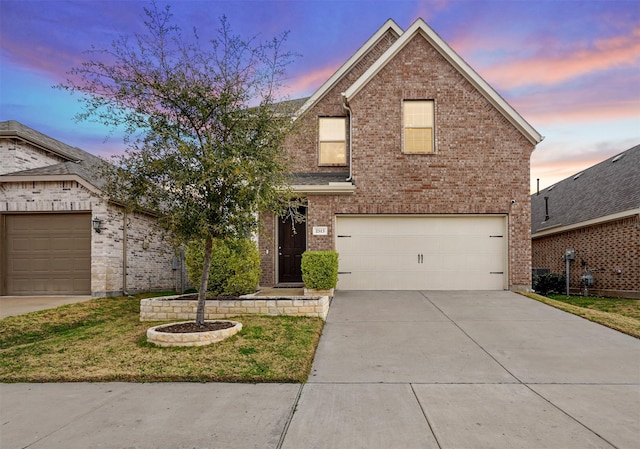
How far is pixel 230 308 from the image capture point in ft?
28.2

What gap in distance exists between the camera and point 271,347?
20.6ft

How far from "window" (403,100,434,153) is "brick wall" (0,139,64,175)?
463 inches

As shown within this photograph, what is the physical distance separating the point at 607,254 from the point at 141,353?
50.1 feet

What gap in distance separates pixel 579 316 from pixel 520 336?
101 inches

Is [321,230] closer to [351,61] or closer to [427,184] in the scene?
[427,184]

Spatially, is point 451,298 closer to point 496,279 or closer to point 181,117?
point 496,279

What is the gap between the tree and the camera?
257 inches

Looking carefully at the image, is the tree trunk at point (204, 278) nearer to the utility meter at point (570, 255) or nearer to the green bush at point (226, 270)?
the green bush at point (226, 270)

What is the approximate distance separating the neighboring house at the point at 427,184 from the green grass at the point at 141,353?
455cm

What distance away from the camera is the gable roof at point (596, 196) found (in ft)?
46.7

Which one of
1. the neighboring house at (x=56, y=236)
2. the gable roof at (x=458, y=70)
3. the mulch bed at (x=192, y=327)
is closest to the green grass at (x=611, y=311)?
the gable roof at (x=458, y=70)

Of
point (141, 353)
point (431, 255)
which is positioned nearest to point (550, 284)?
point (431, 255)

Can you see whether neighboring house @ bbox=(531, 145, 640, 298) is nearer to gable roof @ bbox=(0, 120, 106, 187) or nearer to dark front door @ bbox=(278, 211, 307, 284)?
dark front door @ bbox=(278, 211, 307, 284)

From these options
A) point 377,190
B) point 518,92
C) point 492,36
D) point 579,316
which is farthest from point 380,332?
point 518,92
